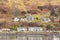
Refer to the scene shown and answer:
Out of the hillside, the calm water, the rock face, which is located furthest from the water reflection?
the rock face

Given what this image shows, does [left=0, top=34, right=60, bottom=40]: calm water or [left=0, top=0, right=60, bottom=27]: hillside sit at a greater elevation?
[left=0, top=0, right=60, bottom=27]: hillside

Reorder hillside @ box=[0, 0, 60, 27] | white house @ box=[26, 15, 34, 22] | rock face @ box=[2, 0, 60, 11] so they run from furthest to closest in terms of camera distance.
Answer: rock face @ box=[2, 0, 60, 11] < hillside @ box=[0, 0, 60, 27] < white house @ box=[26, 15, 34, 22]

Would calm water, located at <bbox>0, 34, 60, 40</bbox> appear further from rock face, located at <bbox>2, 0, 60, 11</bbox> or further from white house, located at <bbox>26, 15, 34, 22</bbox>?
rock face, located at <bbox>2, 0, 60, 11</bbox>

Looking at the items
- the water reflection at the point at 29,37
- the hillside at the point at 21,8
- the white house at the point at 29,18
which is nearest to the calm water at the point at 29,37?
the water reflection at the point at 29,37

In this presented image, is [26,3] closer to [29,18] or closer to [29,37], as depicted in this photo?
[29,18]

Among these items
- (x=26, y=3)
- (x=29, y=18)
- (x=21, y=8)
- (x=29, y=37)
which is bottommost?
(x=29, y=37)

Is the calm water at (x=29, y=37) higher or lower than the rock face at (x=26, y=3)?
lower

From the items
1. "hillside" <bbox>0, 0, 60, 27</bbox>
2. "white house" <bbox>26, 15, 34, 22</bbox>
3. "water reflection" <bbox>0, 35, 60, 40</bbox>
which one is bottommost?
"water reflection" <bbox>0, 35, 60, 40</bbox>

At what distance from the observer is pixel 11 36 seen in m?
28.5

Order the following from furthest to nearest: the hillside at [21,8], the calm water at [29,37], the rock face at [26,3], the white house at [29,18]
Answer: the rock face at [26,3] < the hillside at [21,8] < the white house at [29,18] < the calm water at [29,37]

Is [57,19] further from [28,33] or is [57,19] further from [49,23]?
[28,33]

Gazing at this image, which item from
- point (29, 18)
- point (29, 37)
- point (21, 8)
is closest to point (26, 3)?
point (21, 8)

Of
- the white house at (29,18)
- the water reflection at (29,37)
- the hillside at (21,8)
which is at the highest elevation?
the hillside at (21,8)

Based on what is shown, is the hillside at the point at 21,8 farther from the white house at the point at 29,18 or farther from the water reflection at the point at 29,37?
the water reflection at the point at 29,37
